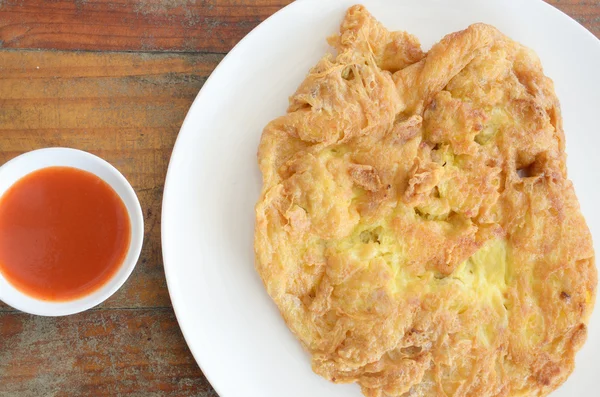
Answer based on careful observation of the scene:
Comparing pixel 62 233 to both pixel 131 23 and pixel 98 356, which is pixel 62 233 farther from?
pixel 131 23

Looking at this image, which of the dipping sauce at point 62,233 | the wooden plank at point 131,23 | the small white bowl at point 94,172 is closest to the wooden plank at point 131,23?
the wooden plank at point 131,23

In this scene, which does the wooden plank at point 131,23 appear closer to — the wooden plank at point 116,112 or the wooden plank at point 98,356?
the wooden plank at point 116,112

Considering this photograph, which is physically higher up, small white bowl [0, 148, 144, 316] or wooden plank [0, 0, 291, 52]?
wooden plank [0, 0, 291, 52]

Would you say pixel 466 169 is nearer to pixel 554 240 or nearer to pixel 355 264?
pixel 554 240

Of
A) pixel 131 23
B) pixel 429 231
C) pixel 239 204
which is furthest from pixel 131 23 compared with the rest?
pixel 429 231

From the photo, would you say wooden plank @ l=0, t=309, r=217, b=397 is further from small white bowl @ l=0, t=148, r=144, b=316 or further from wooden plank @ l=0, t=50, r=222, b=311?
small white bowl @ l=0, t=148, r=144, b=316

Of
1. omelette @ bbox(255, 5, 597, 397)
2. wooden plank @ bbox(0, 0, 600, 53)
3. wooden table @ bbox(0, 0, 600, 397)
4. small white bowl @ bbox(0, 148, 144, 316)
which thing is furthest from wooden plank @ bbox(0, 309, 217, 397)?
wooden plank @ bbox(0, 0, 600, 53)
